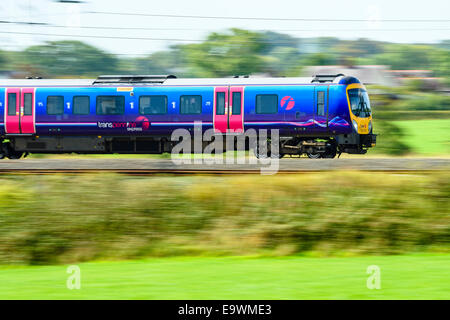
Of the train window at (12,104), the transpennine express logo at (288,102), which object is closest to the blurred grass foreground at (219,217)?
the transpennine express logo at (288,102)

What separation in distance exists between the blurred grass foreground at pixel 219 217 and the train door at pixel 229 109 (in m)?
8.97

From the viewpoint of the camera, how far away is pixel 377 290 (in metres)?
8.40

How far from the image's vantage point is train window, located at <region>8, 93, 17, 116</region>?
957 inches

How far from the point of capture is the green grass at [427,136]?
4181 cm

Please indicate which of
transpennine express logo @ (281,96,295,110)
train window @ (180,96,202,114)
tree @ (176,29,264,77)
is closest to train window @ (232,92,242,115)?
train window @ (180,96,202,114)

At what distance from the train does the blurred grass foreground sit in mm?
8903

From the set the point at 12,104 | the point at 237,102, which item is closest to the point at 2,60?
the point at 12,104

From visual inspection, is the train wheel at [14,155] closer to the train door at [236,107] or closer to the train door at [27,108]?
the train door at [27,108]

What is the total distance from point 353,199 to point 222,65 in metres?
62.2

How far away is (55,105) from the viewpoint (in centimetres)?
2423

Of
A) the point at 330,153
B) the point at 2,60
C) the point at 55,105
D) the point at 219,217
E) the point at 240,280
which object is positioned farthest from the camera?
the point at 2,60

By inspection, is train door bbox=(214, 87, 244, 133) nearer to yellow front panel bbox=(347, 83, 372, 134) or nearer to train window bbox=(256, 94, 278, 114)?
train window bbox=(256, 94, 278, 114)

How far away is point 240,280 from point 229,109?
14.7 metres

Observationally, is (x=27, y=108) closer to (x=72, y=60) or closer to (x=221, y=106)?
(x=221, y=106)
